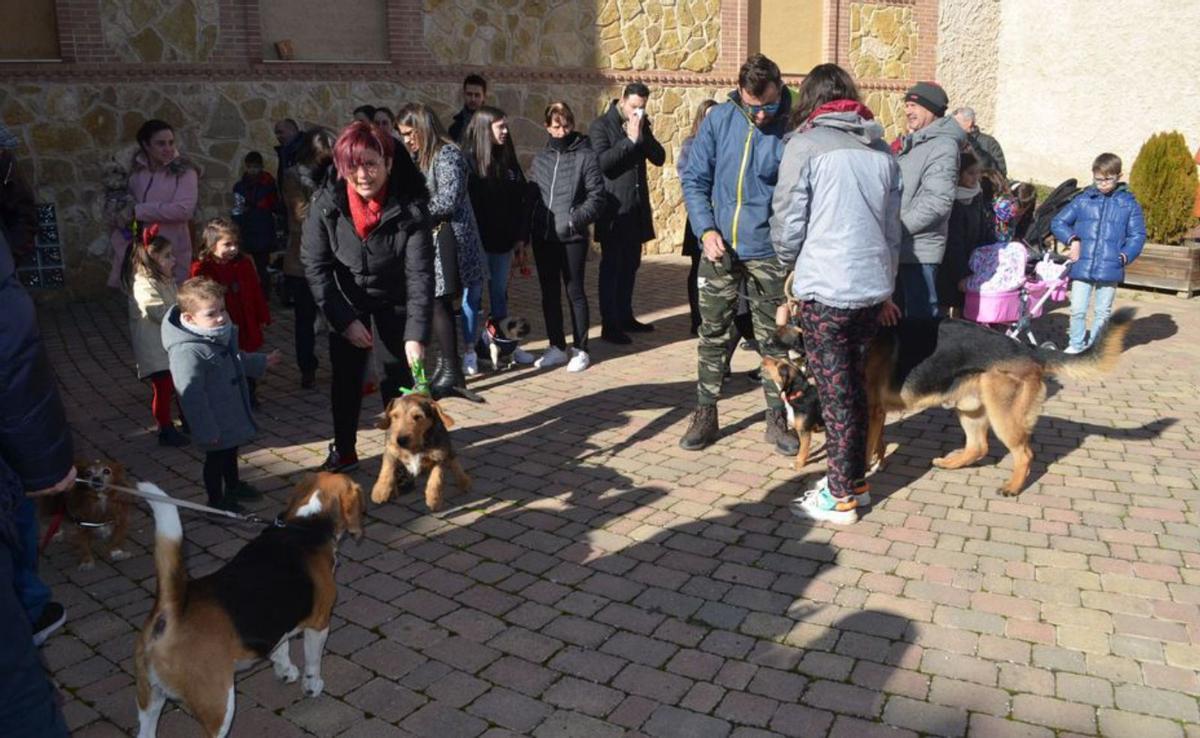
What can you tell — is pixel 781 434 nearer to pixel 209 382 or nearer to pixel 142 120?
pixel 209 382

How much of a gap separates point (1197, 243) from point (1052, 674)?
1093cm

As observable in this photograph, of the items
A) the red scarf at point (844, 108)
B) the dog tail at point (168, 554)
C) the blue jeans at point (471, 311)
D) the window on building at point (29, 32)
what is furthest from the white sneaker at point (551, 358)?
the window on building at point (29, 32)

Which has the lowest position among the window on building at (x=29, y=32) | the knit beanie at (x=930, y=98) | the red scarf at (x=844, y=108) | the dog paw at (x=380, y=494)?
the dog paw at (x=380, y=494)

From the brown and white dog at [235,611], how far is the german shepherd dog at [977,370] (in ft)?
10.4

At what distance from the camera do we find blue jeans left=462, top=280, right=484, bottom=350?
7828mm

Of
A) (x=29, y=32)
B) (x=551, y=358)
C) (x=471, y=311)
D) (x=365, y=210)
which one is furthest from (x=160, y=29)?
(x=365, y=210)

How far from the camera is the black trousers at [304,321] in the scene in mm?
7637

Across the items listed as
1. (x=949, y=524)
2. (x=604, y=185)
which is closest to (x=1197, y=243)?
(x=604, y=185)

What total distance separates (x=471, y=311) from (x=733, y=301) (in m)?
2.77

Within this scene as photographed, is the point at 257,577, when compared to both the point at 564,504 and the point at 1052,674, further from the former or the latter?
the point at 1052,674

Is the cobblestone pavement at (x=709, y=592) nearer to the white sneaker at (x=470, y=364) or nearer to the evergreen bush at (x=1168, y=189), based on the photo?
the white sneaker at (x=470, y=364)

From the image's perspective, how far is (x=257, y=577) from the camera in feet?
10.9

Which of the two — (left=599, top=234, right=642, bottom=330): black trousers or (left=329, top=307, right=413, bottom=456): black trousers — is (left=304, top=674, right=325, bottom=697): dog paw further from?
(left=599, top=234, right=642, bottom=330): black trousers

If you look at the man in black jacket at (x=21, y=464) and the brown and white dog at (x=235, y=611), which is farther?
the brown and white dog at (x=235, y=611)
